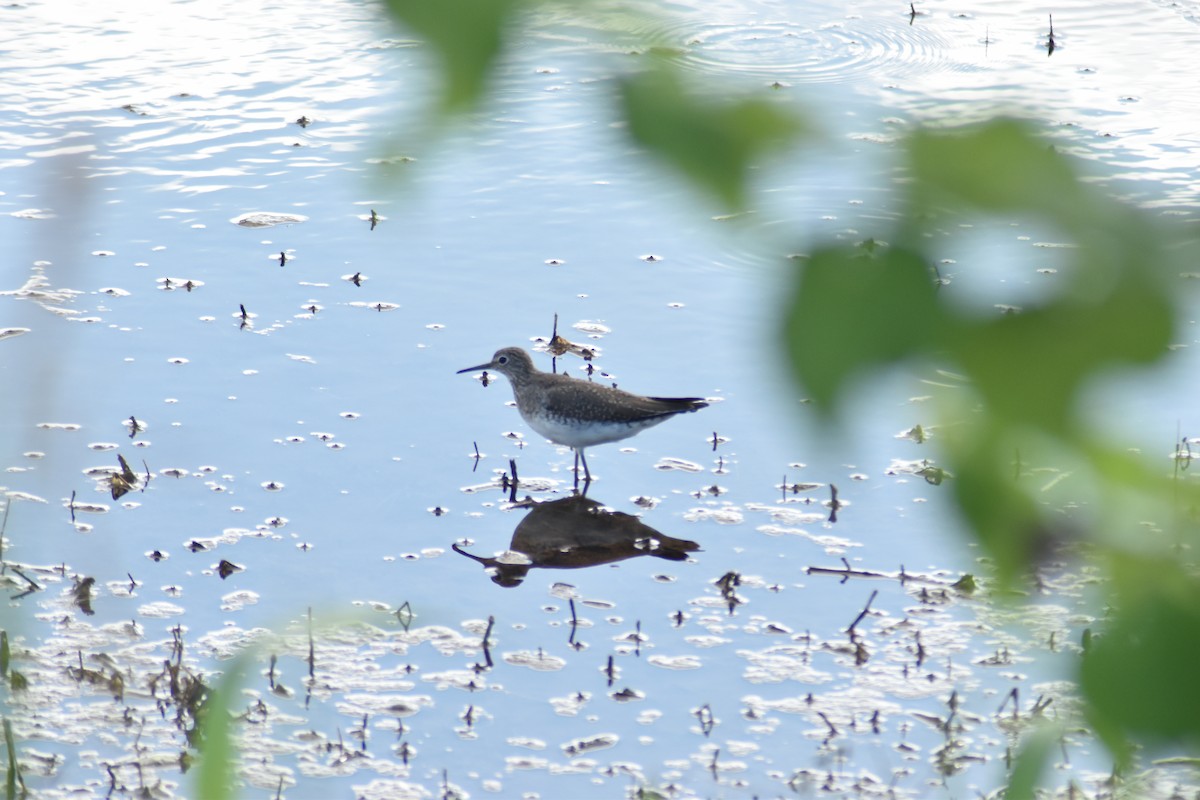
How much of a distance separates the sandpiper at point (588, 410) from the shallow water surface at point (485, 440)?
298mm

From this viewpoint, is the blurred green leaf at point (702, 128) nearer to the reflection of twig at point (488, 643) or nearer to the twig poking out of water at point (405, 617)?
the reflection of twig at point (488, 643)

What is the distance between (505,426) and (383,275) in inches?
74.7

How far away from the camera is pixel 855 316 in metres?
1.24

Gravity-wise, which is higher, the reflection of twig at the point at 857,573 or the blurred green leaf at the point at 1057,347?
the blurred green leaf at the point at 1057,347

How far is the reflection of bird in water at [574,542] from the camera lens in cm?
700

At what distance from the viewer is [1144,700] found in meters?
1.61

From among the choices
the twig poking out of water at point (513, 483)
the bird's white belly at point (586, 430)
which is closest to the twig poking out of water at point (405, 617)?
the twig poking out of water at point (513, 483)

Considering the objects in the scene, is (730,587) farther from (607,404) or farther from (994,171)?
(994,171)

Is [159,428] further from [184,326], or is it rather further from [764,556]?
[764,556]

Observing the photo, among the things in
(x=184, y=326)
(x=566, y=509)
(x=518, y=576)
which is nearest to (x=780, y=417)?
(x=518, y=576)

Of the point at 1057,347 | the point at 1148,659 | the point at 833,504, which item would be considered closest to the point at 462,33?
the point at 1057,347

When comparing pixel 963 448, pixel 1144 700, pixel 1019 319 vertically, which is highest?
pixel 1019 319

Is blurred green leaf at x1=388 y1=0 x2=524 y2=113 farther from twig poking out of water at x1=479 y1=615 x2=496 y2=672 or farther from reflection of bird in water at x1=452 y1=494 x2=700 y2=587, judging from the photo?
reflection of bird in water at x1=452 y1=494 x2=700 y2=587

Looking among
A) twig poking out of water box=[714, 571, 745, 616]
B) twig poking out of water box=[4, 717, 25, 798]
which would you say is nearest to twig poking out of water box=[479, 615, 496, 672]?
twig poking out of water box=[714, 571, 745, 616]
